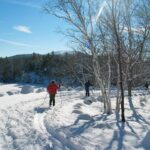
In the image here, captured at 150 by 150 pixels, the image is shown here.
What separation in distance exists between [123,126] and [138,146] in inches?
113

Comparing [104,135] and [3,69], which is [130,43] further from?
[3,69]

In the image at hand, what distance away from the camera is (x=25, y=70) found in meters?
106

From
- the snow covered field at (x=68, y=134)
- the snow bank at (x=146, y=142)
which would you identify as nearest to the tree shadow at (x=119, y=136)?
the snow covered field at (x=68, y=134)

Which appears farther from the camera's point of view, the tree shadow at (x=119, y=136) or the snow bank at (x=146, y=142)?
the snow bank at (x=146, y=142)

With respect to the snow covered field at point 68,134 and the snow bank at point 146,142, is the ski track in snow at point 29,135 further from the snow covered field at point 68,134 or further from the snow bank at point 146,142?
the snow bank at point 146,142

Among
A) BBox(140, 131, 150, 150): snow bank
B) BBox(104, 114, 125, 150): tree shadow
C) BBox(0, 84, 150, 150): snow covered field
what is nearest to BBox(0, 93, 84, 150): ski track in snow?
BBox(0, 84, 150, 150): snow covered field

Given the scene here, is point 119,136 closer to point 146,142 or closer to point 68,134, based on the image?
point 146,142

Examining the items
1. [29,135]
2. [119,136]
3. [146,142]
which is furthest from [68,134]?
[146,142]

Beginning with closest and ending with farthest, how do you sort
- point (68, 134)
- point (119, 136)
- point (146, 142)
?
point (146, 142) → point (119, 136) → point (68, 134)

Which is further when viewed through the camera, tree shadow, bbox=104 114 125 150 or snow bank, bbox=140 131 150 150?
snow bank, bbox=140 131 150 150

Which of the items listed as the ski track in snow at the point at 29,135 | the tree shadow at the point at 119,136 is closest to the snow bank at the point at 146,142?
the tree shadow at the point at 119,136

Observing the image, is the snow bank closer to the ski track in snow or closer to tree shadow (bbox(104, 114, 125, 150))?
tree shadow (bbox(104, 114, 125, 150))

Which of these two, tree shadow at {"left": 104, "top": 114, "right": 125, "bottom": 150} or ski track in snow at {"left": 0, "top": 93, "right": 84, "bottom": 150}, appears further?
ski track in snow at {"left": 0, "top": 93, "right": 84, "bottom": 150}

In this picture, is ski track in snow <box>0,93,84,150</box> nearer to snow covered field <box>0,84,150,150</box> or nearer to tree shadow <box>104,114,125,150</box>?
snow covered field <box>0,84,150,150</box>
